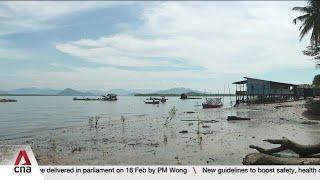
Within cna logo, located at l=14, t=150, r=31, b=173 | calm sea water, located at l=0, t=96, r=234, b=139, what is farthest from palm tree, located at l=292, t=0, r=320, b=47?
cna logo, located at l=14, t=150, r=31, b=173

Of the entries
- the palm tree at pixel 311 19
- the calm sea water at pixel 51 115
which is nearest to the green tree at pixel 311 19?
the palm tree at pixel 311 19

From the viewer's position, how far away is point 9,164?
32.4 ft

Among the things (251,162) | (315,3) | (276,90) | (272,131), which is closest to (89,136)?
(272,131)

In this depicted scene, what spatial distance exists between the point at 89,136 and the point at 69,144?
373cm

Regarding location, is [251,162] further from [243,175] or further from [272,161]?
[243,175]

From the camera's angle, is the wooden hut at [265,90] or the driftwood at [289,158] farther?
the wooden hut at [265,90]

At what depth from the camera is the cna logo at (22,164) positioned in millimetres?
9711

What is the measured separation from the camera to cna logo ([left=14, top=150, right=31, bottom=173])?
31.9 ft

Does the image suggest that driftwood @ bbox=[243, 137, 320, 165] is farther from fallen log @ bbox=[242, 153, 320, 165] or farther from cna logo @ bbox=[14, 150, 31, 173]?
cna logo @ bbox=[14, 150, 31, 173]

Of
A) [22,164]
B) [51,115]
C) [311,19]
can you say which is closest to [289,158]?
[22,164]

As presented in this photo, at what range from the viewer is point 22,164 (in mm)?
9836

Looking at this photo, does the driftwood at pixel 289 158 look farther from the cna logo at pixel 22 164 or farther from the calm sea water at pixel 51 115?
the calm sea water at pixel 51 115

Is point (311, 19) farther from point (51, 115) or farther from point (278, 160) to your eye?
point (51, 115)

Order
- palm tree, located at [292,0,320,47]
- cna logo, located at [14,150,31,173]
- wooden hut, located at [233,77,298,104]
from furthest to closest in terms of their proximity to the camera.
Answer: wooden hut, located at [233,77,298,104]
palm tree, located at [292,0,320,47]
cna logo, located at [14,150,31,173]
